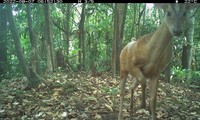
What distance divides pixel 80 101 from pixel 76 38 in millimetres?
2645

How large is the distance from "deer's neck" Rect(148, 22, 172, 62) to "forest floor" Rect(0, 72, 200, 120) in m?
1.02

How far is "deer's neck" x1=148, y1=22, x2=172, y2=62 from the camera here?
3.41 meters

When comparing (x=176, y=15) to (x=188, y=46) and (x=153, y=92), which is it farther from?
(x=188, y=46)

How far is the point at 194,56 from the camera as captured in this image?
25.9 feet

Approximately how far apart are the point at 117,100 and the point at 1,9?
247cm

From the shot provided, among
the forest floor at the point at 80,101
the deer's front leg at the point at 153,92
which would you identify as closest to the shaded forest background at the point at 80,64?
the forest floor at the point at 80,101

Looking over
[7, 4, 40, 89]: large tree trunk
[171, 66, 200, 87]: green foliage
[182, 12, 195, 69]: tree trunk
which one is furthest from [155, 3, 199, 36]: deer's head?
[171, 66, 200, 87]: green foliage

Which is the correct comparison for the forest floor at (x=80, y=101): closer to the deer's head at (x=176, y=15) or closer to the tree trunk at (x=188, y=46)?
the tree trunk at (x=188, y=46)

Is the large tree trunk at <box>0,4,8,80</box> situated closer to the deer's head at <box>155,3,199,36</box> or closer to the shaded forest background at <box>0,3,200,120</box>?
the shaded forest background at <box>0,3,200,120</box>

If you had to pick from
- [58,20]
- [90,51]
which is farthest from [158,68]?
[58,20]

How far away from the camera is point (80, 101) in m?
4.53

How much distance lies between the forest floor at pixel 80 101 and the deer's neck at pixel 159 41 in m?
1.02

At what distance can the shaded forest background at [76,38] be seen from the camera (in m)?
4.80

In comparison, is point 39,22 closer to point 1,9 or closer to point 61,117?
point 1,9
